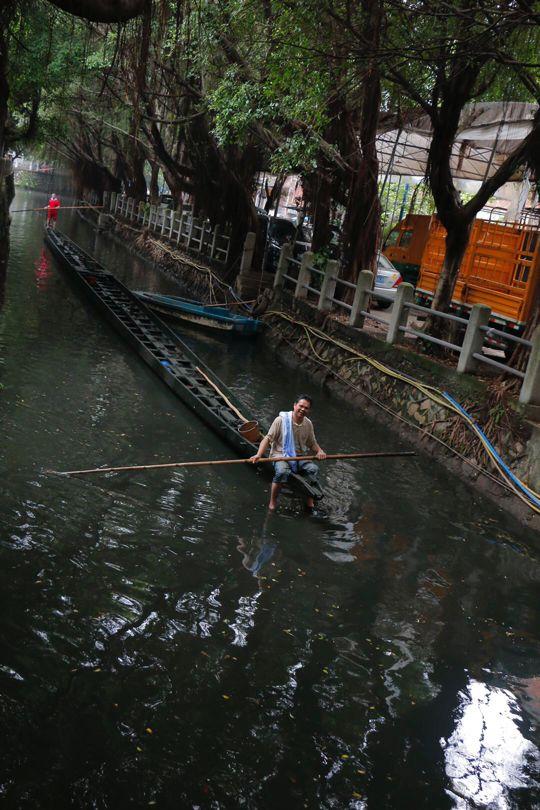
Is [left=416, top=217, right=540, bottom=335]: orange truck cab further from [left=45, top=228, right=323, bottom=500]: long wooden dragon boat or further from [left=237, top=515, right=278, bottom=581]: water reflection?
[left=237, top=515, right=278, bottom=581]: water reflection

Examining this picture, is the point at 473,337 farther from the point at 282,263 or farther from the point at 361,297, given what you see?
the point at 282,263

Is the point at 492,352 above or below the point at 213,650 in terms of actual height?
above

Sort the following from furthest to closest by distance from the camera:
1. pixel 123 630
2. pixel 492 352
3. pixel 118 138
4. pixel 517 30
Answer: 1. pixel 118 138
2. pixel 492 352
3. pixel 517 30
4. pixel 123 630

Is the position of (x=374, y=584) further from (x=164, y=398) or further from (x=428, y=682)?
(x=164, y=398)

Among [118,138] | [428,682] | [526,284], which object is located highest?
[118,138]

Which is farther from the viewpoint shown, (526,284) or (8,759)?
(526,284)

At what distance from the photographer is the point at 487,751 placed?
16.9 ft

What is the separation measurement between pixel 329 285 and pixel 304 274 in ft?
5.60

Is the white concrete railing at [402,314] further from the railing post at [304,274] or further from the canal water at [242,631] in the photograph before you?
the canal water at [242,631]

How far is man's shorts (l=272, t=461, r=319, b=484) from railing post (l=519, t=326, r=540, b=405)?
336 cm

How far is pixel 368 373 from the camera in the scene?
14.2m

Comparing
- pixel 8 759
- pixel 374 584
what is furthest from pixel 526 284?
pixel 8 759

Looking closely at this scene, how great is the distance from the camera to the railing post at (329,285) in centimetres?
1627

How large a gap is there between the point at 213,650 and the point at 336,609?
146 cm
